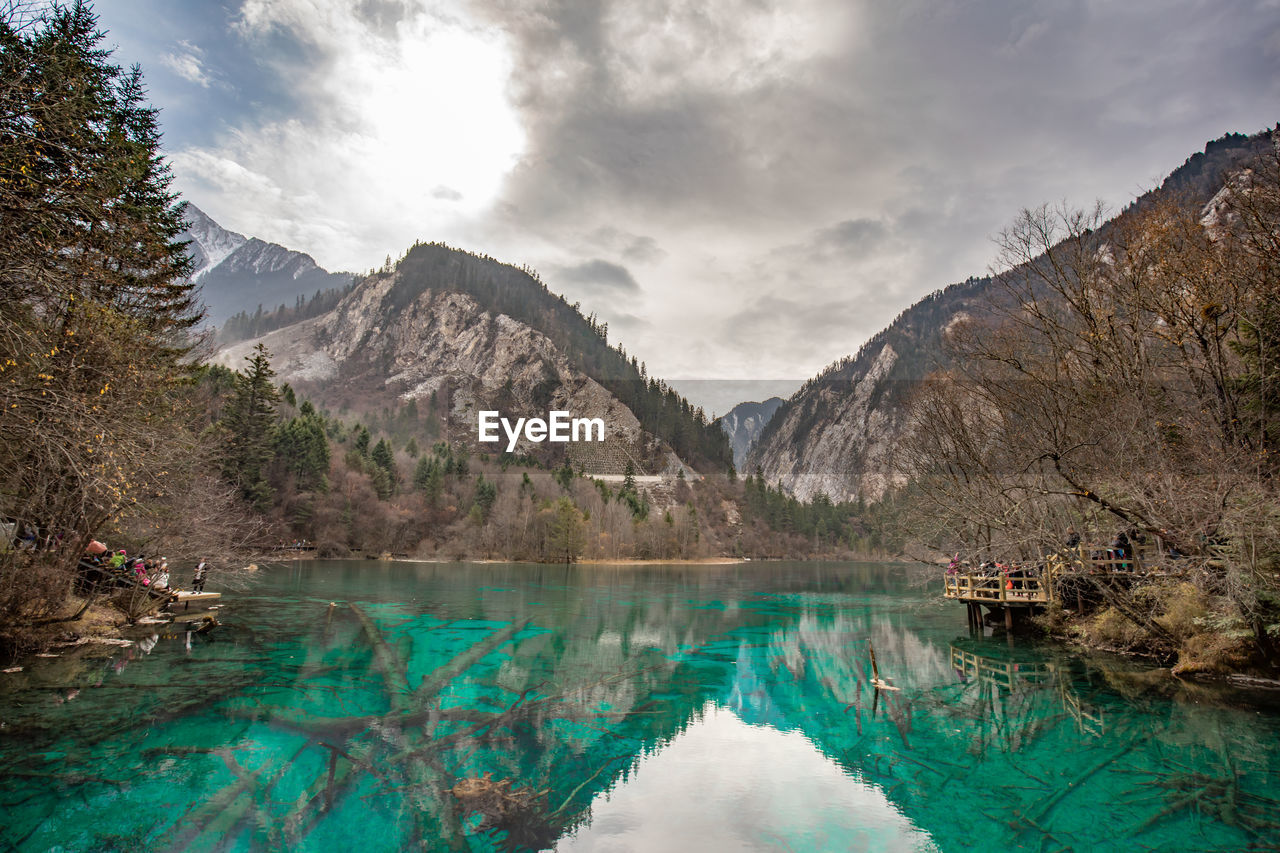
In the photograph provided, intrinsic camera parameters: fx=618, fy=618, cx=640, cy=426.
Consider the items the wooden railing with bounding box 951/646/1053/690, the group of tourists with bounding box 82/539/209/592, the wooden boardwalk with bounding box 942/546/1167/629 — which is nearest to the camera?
the wooden railing with bounding box 951/646/1053/690

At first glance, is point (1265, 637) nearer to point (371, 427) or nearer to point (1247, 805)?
point (1247, 805)

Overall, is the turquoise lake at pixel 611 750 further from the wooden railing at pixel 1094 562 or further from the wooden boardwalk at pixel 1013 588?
the wooden railing at pixel 1094 562

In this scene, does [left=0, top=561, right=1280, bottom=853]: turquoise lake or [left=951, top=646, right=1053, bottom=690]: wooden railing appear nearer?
[left=0, top=561, right=1280, bottom=853]: turquoise lake

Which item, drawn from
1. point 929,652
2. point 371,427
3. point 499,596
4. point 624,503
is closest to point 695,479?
point 624,503

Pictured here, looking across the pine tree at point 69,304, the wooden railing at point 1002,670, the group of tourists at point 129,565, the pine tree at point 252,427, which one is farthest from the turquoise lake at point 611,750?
the pine tree at point 252,427

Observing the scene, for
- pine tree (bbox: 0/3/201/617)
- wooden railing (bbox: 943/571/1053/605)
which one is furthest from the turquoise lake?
pine tree (bbox: 0/3/201/617)

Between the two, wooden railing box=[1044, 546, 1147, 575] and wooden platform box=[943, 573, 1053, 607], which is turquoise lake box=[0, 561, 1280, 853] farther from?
wooden railing box=[1044, 546, 1147, 575]

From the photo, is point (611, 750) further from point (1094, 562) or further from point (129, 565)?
point (129, 565)

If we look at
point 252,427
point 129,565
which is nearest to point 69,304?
point 129,565
